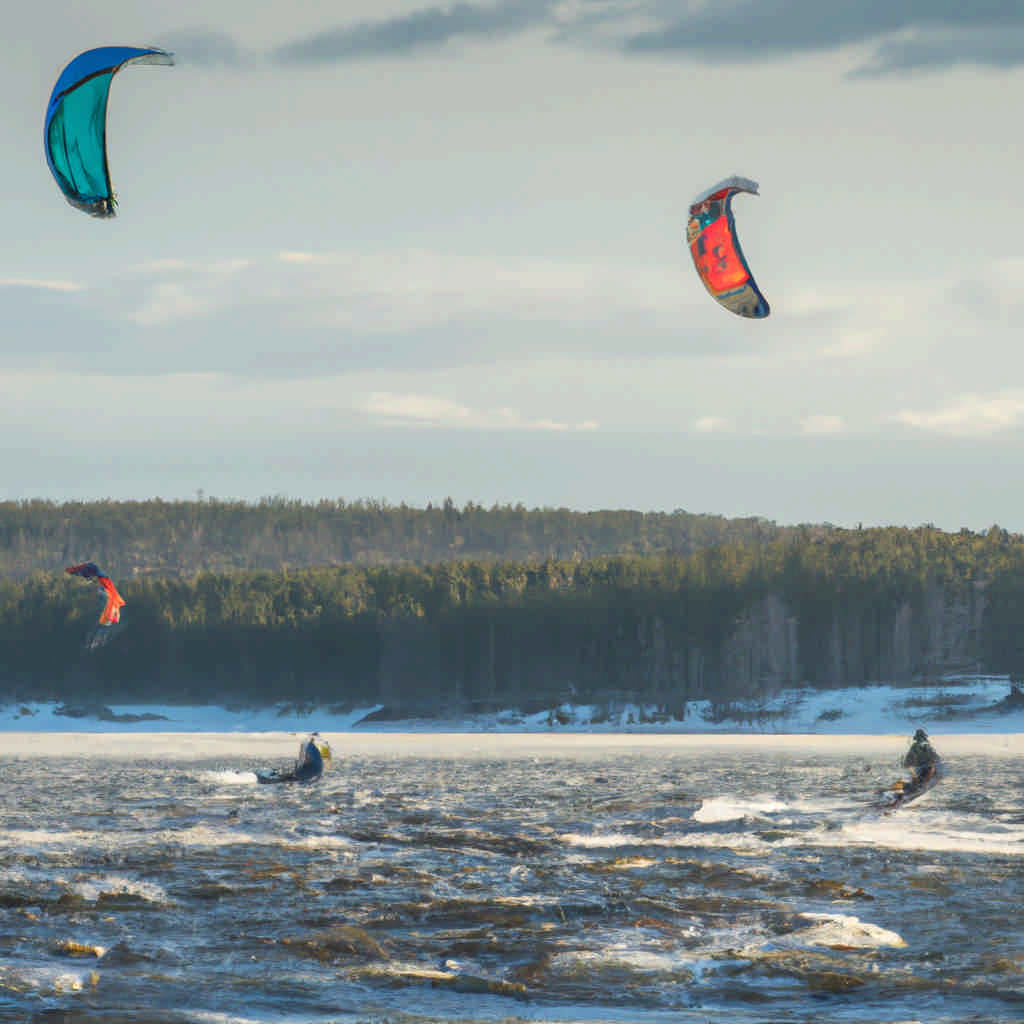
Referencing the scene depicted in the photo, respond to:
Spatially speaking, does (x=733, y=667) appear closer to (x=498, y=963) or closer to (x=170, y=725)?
(x=170, y=725)

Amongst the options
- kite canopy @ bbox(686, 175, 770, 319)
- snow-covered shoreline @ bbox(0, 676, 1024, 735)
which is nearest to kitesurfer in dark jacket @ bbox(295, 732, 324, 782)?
kite canopy @ bbox(686, 175, 770, 319)

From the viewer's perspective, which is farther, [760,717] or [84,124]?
[760,717]

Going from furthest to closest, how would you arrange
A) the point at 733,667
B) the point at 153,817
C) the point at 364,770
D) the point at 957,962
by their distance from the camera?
1. the point at 733,667
2. the point at 364,770
3. the point at 153,817
4. the point at 957,962

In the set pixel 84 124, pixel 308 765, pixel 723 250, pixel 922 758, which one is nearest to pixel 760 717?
pixel 308 765

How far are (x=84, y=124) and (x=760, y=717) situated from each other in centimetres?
15809

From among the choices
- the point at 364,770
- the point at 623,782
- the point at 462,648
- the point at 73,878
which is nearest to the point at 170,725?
the point at 462,648

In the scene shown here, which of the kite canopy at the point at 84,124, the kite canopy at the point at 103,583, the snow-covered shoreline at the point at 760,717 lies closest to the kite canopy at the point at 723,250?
the kite canopy at the point at 84,124

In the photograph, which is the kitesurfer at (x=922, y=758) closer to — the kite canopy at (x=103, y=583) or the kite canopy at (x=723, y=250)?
the kite canopy at (x=723, y=250)

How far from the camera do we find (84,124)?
35.7 meters

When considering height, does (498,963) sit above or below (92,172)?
below

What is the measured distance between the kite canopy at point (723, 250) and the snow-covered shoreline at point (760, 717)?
13709cm

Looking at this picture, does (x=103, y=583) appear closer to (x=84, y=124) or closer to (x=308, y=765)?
(x=308, y=765)

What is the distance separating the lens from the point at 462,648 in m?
197

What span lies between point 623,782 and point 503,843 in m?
27.2
